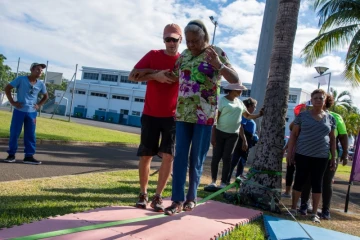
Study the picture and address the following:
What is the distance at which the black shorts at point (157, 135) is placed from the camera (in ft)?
13.0

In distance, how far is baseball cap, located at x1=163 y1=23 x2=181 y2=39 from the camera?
3799mm

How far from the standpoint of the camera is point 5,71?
7694 centimetres

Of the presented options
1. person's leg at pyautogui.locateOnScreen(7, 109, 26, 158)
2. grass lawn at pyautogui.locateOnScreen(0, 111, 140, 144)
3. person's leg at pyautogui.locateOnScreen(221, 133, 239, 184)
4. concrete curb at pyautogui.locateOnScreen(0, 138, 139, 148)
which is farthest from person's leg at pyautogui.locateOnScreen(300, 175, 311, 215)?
grass lawn at pyautogui.locateOnScreen(0, 111, 140, 144)

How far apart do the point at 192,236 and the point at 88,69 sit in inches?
2732

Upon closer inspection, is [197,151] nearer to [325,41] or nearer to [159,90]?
[159,90]

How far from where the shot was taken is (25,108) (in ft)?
22.3

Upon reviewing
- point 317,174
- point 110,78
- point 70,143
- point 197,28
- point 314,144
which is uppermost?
point 110,78

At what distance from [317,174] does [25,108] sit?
515 cm

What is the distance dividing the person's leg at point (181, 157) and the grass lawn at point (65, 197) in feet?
2.20

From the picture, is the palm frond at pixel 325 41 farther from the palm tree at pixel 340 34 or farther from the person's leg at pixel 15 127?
the person's leg at pixel 15 127

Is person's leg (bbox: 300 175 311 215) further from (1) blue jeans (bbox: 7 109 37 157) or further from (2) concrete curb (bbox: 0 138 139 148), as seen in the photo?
(2) concrete curb (bbox: 0 138 139 148)

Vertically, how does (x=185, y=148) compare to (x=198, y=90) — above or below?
below

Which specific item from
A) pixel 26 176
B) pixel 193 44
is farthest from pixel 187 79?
pixel 26 176

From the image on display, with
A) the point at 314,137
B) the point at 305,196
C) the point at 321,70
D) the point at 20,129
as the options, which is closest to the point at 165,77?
the point at 314,137
